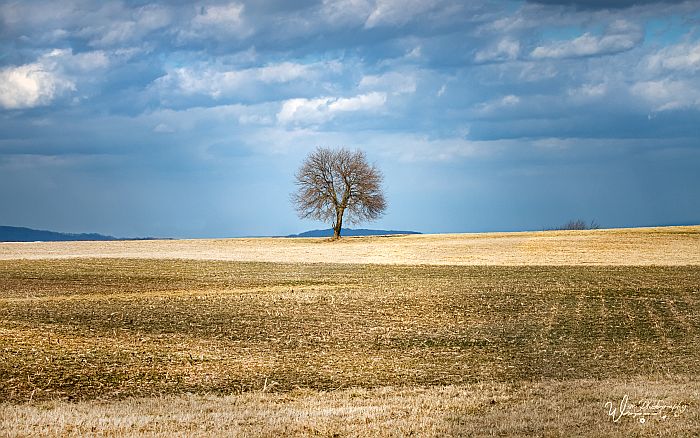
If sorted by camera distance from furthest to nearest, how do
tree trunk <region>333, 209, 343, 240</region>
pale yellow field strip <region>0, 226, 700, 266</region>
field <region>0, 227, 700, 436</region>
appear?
tree trunk <region>333, 209, 343, 240</region> < pale yellow field strip <region>0, 226, 700, 266</region> < field <region>0, 227, 700, 436</region>

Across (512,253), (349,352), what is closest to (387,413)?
(349,352)

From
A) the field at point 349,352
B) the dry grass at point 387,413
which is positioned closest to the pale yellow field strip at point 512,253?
the field at point 349,352

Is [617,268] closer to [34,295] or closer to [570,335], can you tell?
[570,335]

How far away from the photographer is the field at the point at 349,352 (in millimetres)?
13047

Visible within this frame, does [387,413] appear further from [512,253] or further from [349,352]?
[512,253]

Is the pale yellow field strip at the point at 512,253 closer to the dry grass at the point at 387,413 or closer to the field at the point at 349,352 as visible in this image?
the field at the point at 349,352

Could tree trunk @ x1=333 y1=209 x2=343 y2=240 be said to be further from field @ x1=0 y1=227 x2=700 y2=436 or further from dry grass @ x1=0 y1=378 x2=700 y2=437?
dry grass @ x1=0 y1=378 x2=700 y2=437

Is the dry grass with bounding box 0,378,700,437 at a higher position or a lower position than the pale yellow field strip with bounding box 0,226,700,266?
lower

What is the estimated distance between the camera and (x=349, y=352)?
20859 mm

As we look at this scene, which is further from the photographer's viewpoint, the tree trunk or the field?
the tree trunk

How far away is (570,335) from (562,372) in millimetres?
5699

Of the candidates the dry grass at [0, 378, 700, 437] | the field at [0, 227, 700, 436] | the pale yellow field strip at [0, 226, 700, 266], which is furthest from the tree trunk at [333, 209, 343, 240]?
the dry grass at [0, 378, 700, 437]

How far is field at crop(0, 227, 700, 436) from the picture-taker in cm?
1305

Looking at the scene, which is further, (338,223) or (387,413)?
(338,223)
